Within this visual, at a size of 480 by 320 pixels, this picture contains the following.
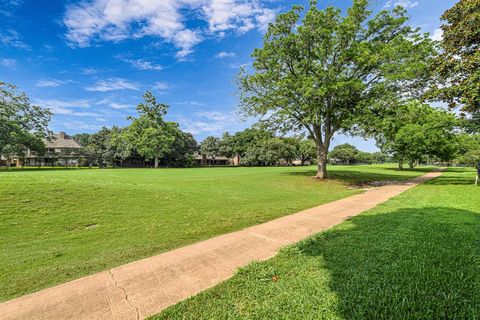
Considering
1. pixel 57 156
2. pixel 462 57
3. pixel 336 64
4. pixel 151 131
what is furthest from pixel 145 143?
pixel 462 57

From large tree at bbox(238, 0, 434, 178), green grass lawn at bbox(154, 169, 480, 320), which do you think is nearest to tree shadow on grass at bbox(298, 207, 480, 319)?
green grass lawn at bbox(154, 169, 480, 320)

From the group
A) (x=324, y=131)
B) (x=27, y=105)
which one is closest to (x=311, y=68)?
(x=324, y=131)

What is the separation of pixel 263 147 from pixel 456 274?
57874 millimetres

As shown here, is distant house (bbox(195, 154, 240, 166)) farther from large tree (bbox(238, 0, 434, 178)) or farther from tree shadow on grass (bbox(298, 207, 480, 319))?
tree shadow on grass (bbox(298, 207, 480, 319))

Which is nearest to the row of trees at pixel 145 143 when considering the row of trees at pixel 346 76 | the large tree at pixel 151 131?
the large tree at pixel 151 131

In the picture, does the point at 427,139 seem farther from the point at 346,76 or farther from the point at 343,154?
the point at 343,154

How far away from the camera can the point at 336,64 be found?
57.1 ft

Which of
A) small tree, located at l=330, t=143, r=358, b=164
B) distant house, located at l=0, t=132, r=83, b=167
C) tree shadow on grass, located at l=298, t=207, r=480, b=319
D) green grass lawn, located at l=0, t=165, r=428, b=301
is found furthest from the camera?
small tree, located at l=330, t=143, r=358, b=164

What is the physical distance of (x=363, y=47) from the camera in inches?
623

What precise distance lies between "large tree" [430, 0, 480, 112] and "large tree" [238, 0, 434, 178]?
4.17m

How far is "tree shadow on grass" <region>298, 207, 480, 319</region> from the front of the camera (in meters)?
2.54

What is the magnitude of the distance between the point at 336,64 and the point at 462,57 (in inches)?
330

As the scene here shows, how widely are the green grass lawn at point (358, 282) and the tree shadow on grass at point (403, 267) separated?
0.04ft

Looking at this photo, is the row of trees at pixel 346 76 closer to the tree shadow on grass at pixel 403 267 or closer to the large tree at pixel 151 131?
the tree shadow on grass at pixel 403 267
